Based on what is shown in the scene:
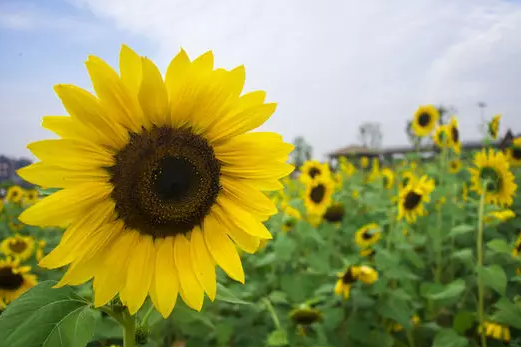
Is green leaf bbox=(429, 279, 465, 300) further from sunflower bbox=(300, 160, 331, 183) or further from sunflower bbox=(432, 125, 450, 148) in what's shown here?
sunflower bbox=(432, 125, 450, 148)

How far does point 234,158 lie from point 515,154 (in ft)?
14.2

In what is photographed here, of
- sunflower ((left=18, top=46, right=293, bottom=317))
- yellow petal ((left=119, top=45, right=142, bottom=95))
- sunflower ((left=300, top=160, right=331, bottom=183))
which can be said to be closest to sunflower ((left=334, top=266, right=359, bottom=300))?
sunflower ((left=18, top=46, right=293, bottom=317))

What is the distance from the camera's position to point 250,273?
370 centimetres

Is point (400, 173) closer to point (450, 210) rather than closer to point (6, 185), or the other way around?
point (450, 210)

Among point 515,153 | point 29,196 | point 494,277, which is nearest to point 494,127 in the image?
point 515,153

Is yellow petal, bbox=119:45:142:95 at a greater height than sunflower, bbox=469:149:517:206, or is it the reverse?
yellow petal, bbox=119:45:142:95

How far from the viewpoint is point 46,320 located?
92cm

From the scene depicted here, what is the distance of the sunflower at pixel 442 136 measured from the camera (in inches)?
198

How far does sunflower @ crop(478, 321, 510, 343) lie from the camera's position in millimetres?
2480

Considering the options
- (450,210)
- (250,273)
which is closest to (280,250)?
(250,273)

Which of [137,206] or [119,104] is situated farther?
[137,206]

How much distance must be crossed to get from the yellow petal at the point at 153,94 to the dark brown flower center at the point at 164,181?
0.06 metres

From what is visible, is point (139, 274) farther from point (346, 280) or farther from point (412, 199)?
point (412, 199)

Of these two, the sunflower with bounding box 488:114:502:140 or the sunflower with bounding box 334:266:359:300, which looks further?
the sunflower with bounding box 488:114:502:140
